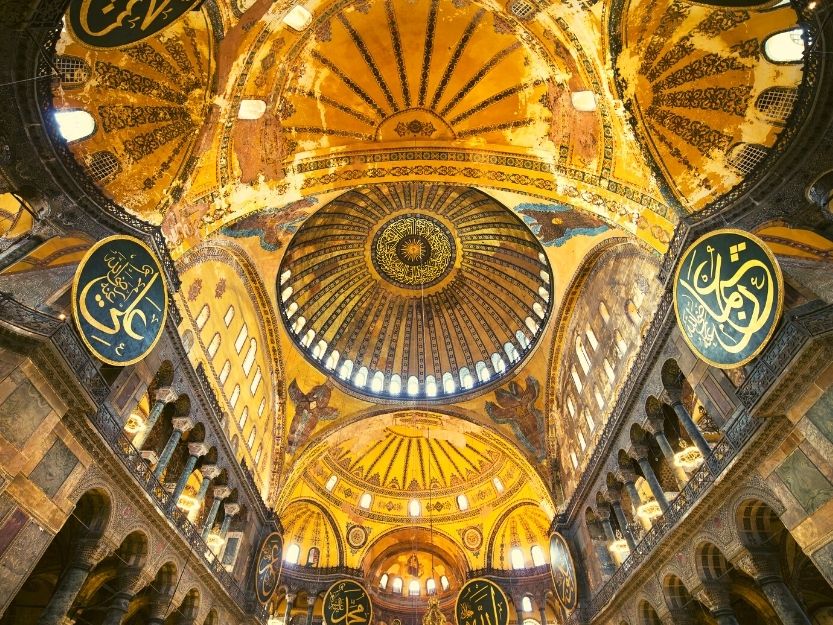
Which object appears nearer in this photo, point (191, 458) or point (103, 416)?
point (103, 416)

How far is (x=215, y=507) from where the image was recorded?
38.0ft

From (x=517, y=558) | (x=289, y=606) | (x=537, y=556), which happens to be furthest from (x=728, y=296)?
(x=289, y=606)

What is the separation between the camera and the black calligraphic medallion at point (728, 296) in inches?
239

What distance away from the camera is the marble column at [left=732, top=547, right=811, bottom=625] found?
656 cm

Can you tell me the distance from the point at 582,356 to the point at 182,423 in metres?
10.7

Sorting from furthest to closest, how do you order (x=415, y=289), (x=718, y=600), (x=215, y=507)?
(x=415, y=289)
(x=215, y=507)
(x=718, y=600)

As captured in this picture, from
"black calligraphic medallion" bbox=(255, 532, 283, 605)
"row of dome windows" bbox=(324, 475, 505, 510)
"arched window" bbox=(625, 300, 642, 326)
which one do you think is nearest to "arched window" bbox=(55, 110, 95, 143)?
"arched window" bbox=(625, 300, 642, 326)

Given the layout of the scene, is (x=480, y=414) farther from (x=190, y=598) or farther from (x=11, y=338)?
(x=11, y=338)

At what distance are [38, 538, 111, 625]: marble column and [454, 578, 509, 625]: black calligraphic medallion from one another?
10329 millimetres

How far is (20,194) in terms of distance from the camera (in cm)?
664

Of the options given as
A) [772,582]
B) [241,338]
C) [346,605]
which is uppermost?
[241,338]

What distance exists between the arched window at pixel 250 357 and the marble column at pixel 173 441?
336cm

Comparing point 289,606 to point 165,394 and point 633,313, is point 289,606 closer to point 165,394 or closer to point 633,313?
point 165,394

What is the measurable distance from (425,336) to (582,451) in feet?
25.3
